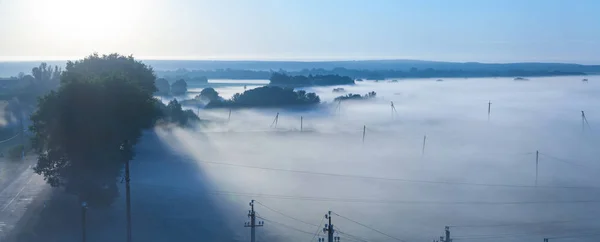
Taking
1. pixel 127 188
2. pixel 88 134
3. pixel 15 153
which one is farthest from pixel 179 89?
pixel 127 188

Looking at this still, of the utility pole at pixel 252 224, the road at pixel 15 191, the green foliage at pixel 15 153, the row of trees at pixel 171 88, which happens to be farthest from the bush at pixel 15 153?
the row of trees at pixel 171 88

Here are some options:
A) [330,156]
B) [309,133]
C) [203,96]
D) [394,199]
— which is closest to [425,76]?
[203,96]

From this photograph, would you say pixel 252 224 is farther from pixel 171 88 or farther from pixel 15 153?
pixel 171 88

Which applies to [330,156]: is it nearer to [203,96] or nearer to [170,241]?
[170,241]

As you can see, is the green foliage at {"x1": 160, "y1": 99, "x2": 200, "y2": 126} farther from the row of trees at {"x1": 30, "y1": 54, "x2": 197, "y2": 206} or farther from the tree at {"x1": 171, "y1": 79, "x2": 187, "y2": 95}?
the tree at {"x1": 171, "y1": 79, "x2": 187, "y2": 95}

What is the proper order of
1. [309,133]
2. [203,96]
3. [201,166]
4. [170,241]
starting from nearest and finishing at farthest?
1. [170,241]
2. [201,166]
3. [309,133]
4. [203,96]

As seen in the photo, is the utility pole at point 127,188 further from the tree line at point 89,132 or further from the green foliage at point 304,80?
the green foliage at point 304,80
